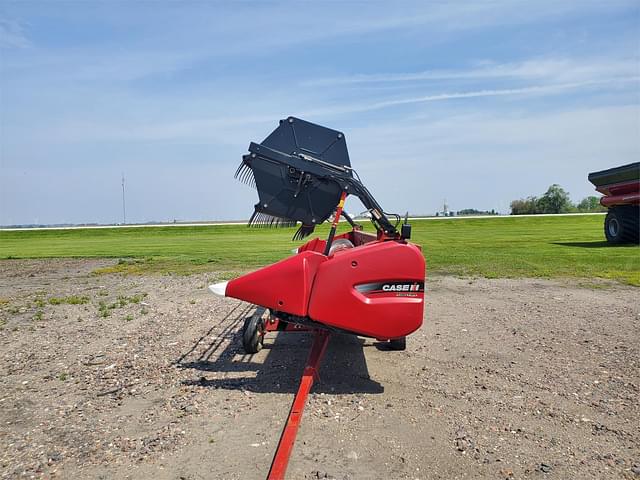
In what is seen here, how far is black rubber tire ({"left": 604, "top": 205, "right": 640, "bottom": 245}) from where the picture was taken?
21.2 meters

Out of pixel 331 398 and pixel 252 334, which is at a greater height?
pixel 252 334

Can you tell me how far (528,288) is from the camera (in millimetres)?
11672

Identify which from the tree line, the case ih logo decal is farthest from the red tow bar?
the tree line

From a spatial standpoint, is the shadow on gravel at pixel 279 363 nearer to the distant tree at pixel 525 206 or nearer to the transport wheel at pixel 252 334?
the transport wheel at pixel 252 334

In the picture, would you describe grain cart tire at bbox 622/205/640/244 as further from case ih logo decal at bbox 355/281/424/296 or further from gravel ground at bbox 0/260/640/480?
case ih logo decal at bbox 355/281/424/296

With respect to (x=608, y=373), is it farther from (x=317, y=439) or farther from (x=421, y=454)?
(x=317, y=439)

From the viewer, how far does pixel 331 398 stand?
16.4 ft

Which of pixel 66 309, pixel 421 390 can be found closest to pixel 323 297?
pixel 421 390

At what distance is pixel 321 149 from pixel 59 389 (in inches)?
139

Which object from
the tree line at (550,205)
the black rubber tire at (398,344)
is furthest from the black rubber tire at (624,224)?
the tree line at (550,205)

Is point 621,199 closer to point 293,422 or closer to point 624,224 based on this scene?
point 624,224

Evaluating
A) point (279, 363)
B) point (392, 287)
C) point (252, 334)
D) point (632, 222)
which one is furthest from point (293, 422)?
point (632, 222)

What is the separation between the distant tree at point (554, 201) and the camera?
79750 millimetres

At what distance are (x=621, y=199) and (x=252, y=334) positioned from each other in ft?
62.6
